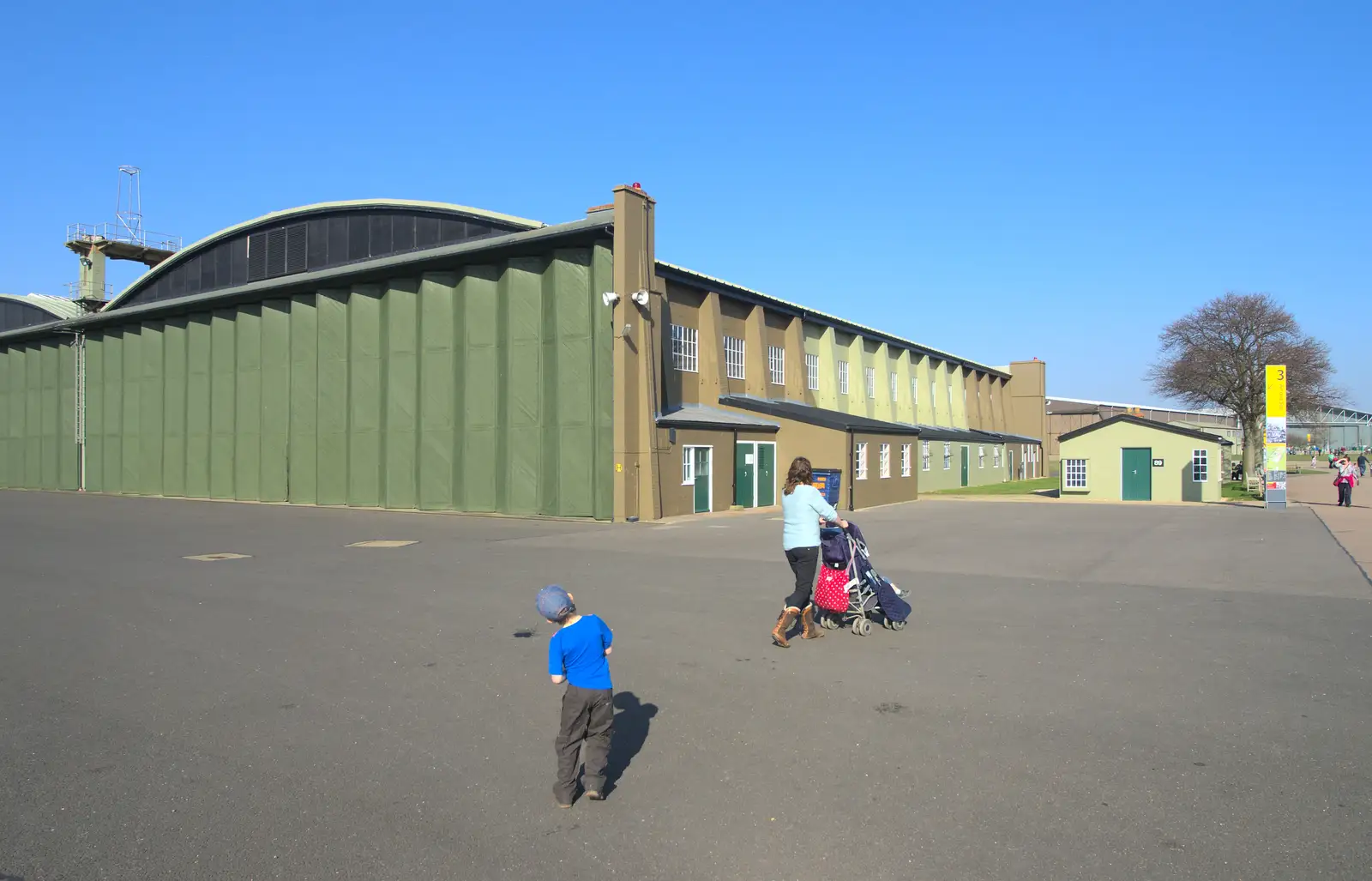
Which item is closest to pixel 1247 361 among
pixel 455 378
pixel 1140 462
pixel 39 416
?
pixel 1140 462

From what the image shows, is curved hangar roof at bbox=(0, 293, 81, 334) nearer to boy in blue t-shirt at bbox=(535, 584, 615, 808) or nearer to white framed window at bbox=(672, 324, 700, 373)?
white framed window at bbox=(672, 324, 700, 373)

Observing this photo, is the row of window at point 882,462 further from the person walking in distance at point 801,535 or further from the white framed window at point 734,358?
the person walking in distance at point 801,535

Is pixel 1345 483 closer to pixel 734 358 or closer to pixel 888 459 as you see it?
pixel 888 459

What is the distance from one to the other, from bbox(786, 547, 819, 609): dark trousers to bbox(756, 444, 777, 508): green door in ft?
69.5

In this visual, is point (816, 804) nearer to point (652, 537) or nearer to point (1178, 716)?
point (1178, 716)

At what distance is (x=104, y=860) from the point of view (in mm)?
4184

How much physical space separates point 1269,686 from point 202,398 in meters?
39.6

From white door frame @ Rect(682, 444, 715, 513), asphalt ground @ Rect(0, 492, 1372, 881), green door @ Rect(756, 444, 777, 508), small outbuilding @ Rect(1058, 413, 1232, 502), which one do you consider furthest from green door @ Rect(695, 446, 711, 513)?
small outbuilding @ Rect(1058, 413, 1232, 502)

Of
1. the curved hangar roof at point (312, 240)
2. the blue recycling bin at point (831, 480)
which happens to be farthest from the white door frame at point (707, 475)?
the curved hangar roof at point (312, 240)

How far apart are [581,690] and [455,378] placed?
25.0 metres

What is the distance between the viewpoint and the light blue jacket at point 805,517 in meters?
8.63

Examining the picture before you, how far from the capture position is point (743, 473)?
95.8 feet

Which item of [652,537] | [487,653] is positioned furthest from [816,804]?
[652,537]

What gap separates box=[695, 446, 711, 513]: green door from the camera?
2694cm
